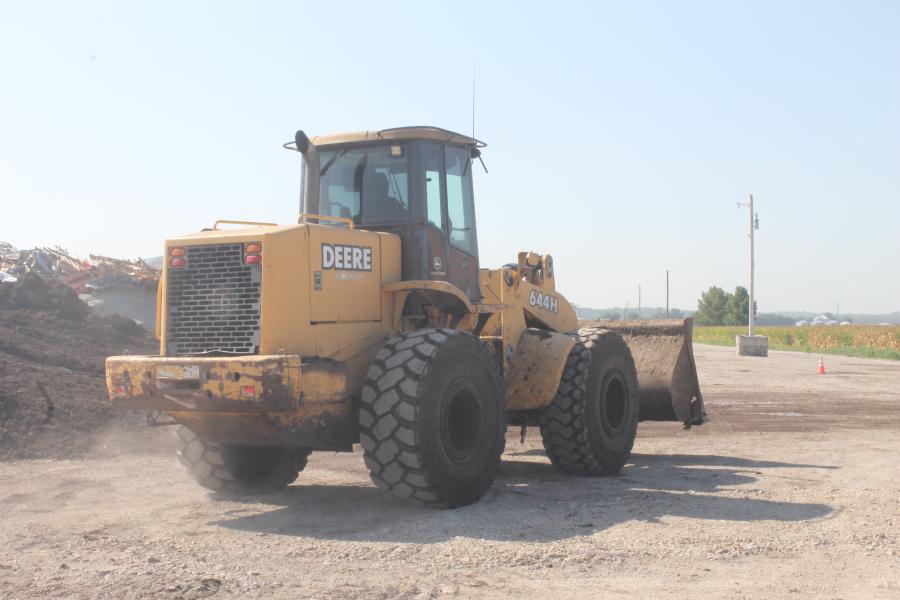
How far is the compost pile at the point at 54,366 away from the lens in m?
12.3

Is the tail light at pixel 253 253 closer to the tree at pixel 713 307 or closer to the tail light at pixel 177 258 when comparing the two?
the tail light at pixel 177 258

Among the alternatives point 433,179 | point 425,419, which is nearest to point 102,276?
point 433,179

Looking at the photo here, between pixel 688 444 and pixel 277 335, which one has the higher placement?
pixel 277 335

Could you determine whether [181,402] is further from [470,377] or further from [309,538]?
[470,377]

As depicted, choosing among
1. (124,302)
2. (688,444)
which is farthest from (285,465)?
(124,302)

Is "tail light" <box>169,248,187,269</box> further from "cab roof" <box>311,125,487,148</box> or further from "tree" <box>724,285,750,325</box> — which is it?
"tree" <box>724,285,750,325</box>

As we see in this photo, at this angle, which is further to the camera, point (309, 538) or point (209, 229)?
point (209, 229)

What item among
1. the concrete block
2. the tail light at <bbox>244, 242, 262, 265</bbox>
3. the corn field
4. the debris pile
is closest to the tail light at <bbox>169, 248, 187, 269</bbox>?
the tail light at <bbox>244, 242, 262, 265</bbox>

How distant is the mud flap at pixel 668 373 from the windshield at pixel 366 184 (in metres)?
4.69

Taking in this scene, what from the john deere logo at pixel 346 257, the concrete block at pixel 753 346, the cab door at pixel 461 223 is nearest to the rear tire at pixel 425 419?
the john deere logo at pixel 346 257

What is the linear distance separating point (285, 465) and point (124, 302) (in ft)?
66.2

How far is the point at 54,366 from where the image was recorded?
1642 centimetres

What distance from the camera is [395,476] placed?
799 centimetres

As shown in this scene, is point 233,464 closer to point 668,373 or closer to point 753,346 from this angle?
point 668,373
